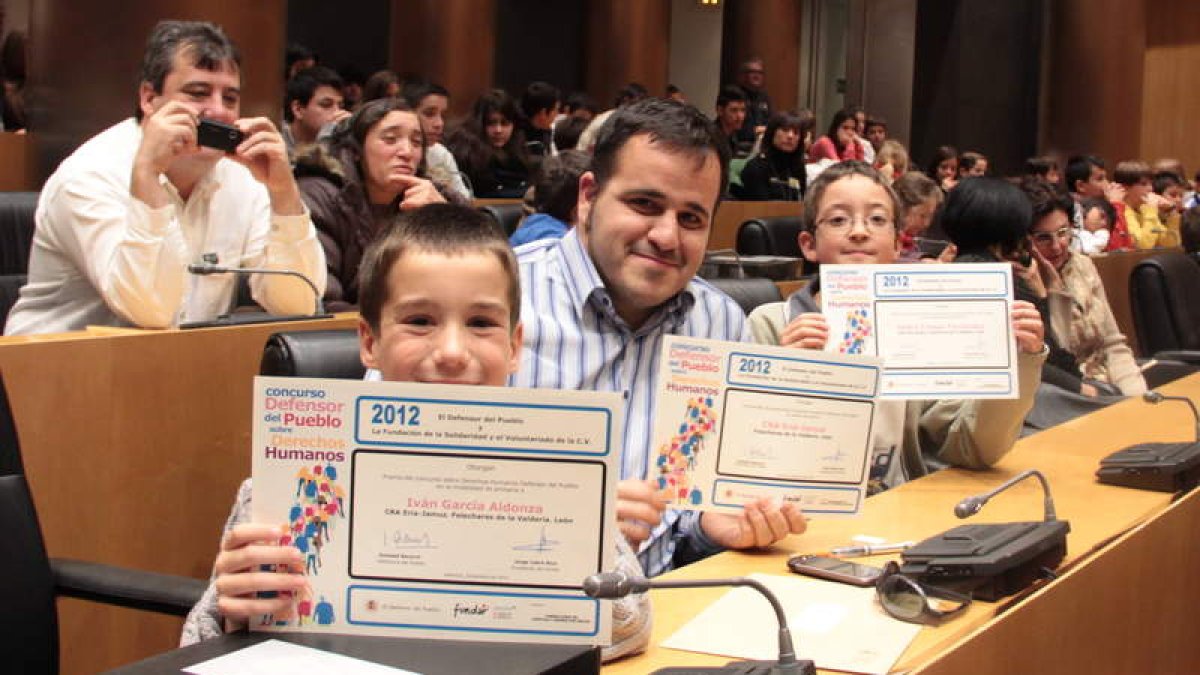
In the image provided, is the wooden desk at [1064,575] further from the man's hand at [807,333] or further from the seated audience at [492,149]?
the seated audience at [492,149]

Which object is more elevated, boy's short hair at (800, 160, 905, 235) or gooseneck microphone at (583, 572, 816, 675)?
boy's short hair at (800, 160, 905, 235)

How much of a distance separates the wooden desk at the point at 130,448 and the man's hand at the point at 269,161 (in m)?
0.59

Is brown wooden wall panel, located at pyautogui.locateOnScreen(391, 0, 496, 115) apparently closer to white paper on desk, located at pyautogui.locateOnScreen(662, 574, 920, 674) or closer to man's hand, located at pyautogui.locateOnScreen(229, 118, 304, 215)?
man's hand, located at pyautogui.locateOnScreen(229, 118, 304, 215)

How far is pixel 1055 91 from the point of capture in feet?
52.2

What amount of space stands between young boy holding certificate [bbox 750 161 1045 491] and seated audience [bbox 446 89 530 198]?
6.07 m

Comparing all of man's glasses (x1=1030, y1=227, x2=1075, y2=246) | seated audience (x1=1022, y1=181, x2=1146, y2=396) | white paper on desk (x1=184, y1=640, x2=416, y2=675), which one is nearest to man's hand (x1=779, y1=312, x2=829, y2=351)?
white paper on desk (x1=184, y1=640, x2=416, y2=675)

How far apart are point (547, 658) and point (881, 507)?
1538 mm

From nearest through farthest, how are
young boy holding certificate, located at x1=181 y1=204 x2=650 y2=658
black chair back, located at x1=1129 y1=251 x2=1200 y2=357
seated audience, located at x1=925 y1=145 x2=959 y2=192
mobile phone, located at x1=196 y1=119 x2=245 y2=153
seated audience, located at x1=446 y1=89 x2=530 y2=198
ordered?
young boy holding certificate, located at x1=181 y1=204 x2=650 y2=658 < mobile phone, located at x1=196 y1=119 x2=245 y2=153 < black chair back, located at x1=1129 y1=251 x2=1200 y2=357 < seated audience, located at x1=446 y1=89 x2=530 y2=198 < seated audience, located at x1=925 y1=145 x2=959 y2=192

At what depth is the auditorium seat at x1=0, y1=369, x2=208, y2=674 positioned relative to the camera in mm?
2318

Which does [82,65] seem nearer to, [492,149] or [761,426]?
[492,149]

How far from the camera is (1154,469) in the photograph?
3166 millimetres

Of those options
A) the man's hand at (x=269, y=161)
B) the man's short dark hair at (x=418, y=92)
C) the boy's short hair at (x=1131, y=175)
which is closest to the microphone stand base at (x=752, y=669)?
the man's hand at (x=269, y=161)

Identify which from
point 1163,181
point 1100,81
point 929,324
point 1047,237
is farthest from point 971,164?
point 929,324

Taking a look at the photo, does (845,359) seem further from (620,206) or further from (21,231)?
(21,231)
